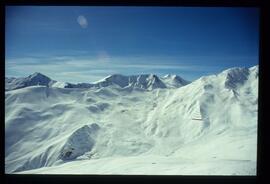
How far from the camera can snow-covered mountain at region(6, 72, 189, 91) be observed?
9.36 ft

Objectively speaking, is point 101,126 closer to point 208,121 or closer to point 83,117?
point 83,117

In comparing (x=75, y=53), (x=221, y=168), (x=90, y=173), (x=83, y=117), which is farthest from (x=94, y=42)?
(x=221, y=168)

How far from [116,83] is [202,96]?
0.71m

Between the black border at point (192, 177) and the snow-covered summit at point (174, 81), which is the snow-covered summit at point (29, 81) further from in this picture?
the snow-covered summit at point (174, 81)

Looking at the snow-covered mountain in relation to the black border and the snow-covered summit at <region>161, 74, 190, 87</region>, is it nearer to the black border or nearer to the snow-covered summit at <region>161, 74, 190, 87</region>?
the snow-covered summit at <region>161, 74, 190, 87</region>

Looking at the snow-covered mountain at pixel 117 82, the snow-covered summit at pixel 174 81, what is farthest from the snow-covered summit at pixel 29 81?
the snow-covered summit at pixel 174 81

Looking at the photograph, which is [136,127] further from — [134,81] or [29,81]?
[29,81]

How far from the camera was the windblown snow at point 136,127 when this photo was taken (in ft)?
9.32

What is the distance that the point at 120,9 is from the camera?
2914 millimetres

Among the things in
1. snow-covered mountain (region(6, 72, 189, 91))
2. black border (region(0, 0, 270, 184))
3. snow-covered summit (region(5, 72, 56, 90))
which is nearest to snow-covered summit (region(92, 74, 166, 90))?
snow-covered mountain (region(6, 72, 189, 91))

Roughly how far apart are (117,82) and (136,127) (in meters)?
0.40

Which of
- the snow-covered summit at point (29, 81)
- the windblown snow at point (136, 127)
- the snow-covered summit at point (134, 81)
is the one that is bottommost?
the windblown snow at point (136, 127)

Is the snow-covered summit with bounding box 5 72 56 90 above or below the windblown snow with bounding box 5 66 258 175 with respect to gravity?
above

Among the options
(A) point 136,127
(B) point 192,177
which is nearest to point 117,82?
(A) point 136,127
